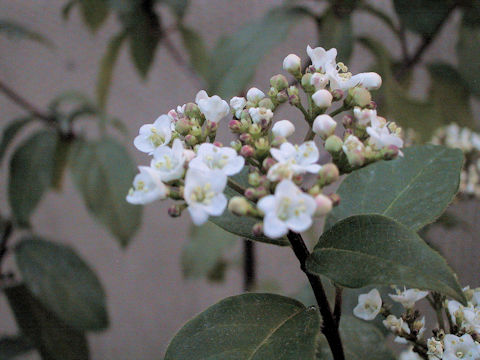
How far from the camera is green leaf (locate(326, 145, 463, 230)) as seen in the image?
55 cm

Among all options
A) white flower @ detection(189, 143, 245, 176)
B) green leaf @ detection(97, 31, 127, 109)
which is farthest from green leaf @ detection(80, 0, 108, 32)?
white flower @ detection(189, 143, 245, 176)

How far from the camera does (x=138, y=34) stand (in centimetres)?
127

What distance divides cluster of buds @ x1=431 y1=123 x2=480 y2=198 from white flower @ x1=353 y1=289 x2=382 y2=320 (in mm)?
688

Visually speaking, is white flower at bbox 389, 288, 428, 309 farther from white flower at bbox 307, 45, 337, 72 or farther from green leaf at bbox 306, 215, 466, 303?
white flower at bbox 307, 45, 337, 72

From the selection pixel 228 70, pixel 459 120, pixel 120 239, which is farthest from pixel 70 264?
pixel 459 120

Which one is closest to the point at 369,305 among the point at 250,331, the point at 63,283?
the point at 250,331

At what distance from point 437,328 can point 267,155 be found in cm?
28

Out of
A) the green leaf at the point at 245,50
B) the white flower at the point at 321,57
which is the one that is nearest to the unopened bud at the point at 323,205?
the white flower at the point at 321,57

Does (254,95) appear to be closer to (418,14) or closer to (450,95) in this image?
(418,14)

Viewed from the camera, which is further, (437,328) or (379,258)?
(437,328)

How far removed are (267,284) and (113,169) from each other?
2.50 feet

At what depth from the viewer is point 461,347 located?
503mm

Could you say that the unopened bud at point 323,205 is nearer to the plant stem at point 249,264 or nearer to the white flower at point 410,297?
the white flower at point 410,297

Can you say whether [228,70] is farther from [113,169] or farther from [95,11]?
[95,11]
